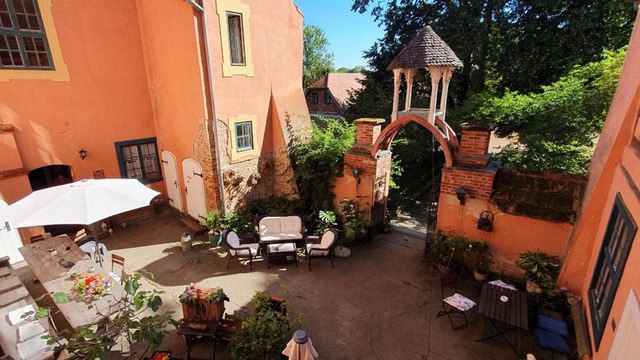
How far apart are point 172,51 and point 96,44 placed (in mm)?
2420

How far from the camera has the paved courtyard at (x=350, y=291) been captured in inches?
213

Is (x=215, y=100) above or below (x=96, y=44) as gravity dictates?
below

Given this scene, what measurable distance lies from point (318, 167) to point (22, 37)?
28.8 ft

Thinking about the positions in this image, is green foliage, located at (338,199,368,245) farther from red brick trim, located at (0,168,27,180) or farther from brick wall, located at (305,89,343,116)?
brick wall, located at (305,89,343,116)

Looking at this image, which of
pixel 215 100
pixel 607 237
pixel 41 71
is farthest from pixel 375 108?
pixel 41 71

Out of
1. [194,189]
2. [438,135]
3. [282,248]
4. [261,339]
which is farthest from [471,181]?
[194,189]

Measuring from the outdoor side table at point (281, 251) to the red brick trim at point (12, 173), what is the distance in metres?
7.04

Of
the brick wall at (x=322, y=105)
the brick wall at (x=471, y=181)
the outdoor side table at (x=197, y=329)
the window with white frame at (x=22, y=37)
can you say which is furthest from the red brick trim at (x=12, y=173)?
the brick wall at (x=322, y=105)

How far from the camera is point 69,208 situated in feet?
16.9

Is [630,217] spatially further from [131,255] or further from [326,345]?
[131,255]

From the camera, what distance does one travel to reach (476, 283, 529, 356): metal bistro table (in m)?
5.04

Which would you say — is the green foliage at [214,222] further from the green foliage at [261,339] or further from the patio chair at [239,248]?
the green foliage at [261,339]

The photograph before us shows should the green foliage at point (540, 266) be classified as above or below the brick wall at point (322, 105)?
below

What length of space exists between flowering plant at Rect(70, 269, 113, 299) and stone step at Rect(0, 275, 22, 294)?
4.12 ft
